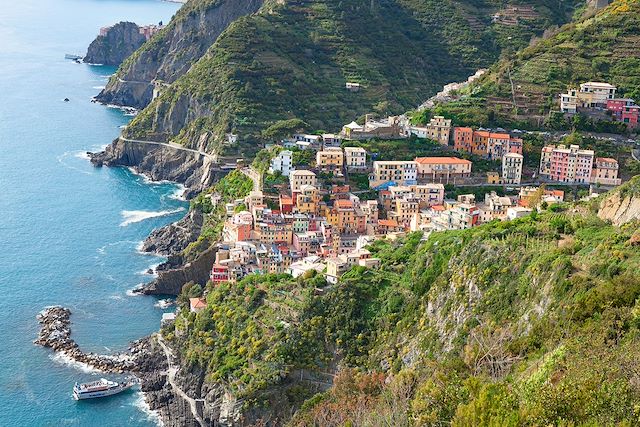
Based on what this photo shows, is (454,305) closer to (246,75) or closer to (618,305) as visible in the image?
(618,305)

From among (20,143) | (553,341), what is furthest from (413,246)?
(20,143)

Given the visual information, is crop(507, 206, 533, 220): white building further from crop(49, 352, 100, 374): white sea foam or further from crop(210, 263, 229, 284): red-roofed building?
crop(49, 352, 100, 374): white sea foam

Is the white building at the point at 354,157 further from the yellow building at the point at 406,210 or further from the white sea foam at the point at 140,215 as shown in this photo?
the white sea foam at the point at 140,215

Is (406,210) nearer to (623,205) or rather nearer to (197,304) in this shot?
(197,304)

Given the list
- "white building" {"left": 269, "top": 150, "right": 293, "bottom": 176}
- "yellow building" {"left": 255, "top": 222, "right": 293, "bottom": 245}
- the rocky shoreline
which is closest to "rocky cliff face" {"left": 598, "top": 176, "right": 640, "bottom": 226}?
"yellow building" {"left": 255, "top": 222, "right": 293, "bottom": 245}

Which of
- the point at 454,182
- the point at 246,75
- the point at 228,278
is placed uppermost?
the point at 246,75

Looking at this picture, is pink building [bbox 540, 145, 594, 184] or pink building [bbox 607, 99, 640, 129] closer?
pink building [bbox 540, 145, 594, 184]

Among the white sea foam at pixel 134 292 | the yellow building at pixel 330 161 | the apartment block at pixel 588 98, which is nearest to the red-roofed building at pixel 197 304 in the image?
the white sea foam at pixel 134 292

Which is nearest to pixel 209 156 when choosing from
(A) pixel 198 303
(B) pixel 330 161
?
(B) pixel 330 161
